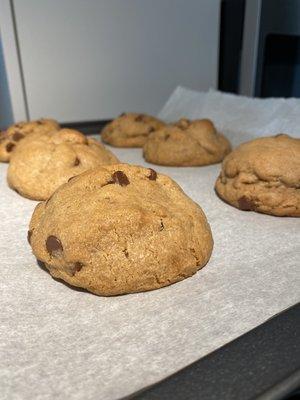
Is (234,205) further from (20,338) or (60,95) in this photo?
(60,95)

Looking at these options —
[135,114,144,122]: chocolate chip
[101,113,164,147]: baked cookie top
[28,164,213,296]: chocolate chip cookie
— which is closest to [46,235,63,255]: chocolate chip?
[28,164,213,296]: chocolate chip cookie

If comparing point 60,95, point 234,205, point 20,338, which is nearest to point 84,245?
point 20,338

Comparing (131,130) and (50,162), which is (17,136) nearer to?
(50,162)

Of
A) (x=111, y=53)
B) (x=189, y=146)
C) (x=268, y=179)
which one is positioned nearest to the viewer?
(x=268, y=179)

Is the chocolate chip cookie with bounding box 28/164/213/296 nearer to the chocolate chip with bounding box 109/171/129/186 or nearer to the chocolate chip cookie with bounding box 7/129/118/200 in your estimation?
the chocolate chip with bounding box 109/171/129/186

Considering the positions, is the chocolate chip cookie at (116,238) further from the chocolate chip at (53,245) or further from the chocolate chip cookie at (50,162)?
the chocolate chip cookie at (50,162)

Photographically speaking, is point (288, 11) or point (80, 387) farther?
point (288, 11)

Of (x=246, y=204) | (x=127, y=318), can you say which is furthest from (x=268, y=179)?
(x=127, y=318)
